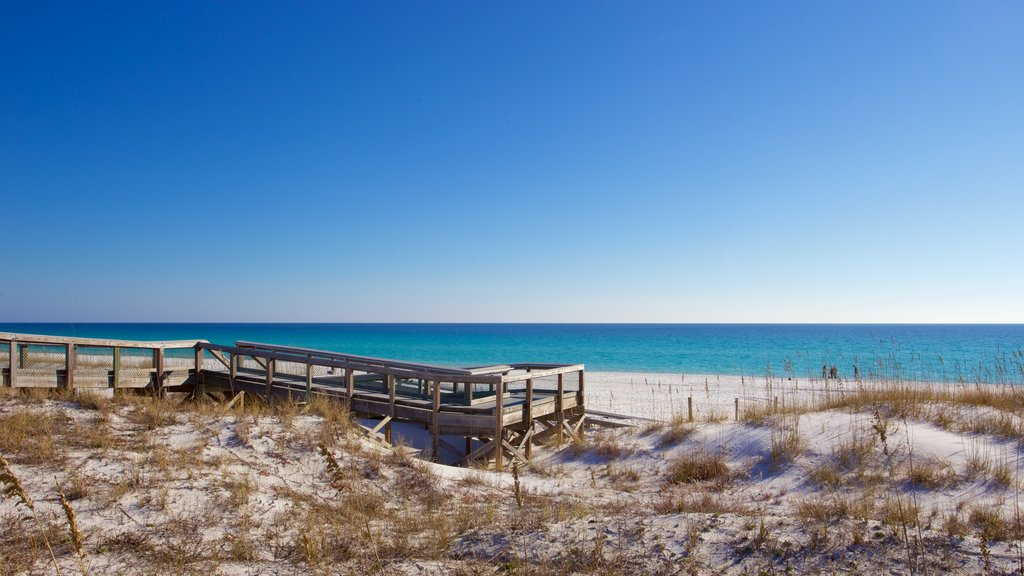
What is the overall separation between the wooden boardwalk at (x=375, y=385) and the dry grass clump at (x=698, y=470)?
3.38 m

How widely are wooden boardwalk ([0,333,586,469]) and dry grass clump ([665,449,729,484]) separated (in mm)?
3384

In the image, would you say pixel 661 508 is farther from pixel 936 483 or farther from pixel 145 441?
pixel 145 441

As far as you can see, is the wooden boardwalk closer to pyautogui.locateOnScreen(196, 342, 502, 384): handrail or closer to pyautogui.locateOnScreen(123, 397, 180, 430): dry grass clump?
pyautogui.locateOnScreen(196, 342, 502, 384): handrail

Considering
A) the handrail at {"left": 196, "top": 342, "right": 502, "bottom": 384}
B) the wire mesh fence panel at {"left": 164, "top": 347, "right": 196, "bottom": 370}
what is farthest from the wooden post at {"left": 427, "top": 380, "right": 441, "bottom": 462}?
the wire mesh fence panel at {"left": 164, "top": 347, "right": 196, "bottom": 370}

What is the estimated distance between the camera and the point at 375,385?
14.9 meters

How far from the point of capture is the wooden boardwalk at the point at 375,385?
11062 millimetres

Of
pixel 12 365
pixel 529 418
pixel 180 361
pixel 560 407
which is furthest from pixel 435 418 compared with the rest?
pixel 180 361

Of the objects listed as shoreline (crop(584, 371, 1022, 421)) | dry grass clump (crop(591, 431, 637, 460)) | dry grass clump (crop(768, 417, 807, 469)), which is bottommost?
shoreline (crop(584, 371, 1022, 421))

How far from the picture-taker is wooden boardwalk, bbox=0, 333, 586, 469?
11062 millimetres

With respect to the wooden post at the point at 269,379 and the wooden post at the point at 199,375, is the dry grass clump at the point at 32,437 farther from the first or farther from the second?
the wooden post at the point at 199,375

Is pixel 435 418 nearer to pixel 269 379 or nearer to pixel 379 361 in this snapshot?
pixel 379 361

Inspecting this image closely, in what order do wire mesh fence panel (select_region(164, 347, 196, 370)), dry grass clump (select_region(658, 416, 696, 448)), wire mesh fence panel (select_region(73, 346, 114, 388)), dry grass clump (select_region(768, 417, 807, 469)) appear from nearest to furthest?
dry grass clump (select_region(768, 417, 807, 469)), dry grass clump (select_region(658, 416, 696, 448)), wire mesh fence panel (select_region(73, 346, 114, 388)), wire mesh fence panel (select_region(164, 347, 196, 370))

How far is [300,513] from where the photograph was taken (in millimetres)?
5570

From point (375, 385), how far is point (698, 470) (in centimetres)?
921
